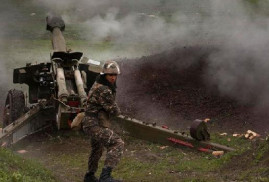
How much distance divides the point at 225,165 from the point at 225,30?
→ 9901mm

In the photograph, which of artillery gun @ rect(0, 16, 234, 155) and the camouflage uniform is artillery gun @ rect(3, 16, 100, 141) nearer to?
artillery gun @ rect(0, 16, 234, 155)

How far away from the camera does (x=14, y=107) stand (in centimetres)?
1198

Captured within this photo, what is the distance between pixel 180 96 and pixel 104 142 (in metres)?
5.81

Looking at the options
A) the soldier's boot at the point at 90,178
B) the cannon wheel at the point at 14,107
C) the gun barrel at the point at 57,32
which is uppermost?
the gun barrel at the point at 57,32

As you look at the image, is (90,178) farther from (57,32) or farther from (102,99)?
(57,32)

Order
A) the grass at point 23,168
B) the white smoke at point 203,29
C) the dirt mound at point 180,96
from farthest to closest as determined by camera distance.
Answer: the white smoke at point 203,29 → the dirt mound at point 180,96 → the grass at point 23,168

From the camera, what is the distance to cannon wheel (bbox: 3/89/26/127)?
1190 cm

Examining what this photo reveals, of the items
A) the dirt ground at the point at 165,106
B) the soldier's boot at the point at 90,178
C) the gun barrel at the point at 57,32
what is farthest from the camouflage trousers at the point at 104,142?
the gun barrel at the point at 57,32

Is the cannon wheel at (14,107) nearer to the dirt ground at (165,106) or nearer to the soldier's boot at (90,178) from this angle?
the dirt ground at (165,106)

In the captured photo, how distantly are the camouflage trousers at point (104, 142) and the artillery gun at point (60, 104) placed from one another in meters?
2.24

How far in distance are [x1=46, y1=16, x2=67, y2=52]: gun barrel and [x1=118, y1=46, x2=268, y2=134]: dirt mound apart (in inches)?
82.1

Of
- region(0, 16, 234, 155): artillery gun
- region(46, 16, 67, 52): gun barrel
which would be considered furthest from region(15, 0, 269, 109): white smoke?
region(46, 16, 67, 52): gun barrel

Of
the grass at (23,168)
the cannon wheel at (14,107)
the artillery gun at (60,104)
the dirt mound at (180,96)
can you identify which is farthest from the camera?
the cannon wheel at (14,107)

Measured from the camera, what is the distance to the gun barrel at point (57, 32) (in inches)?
498
